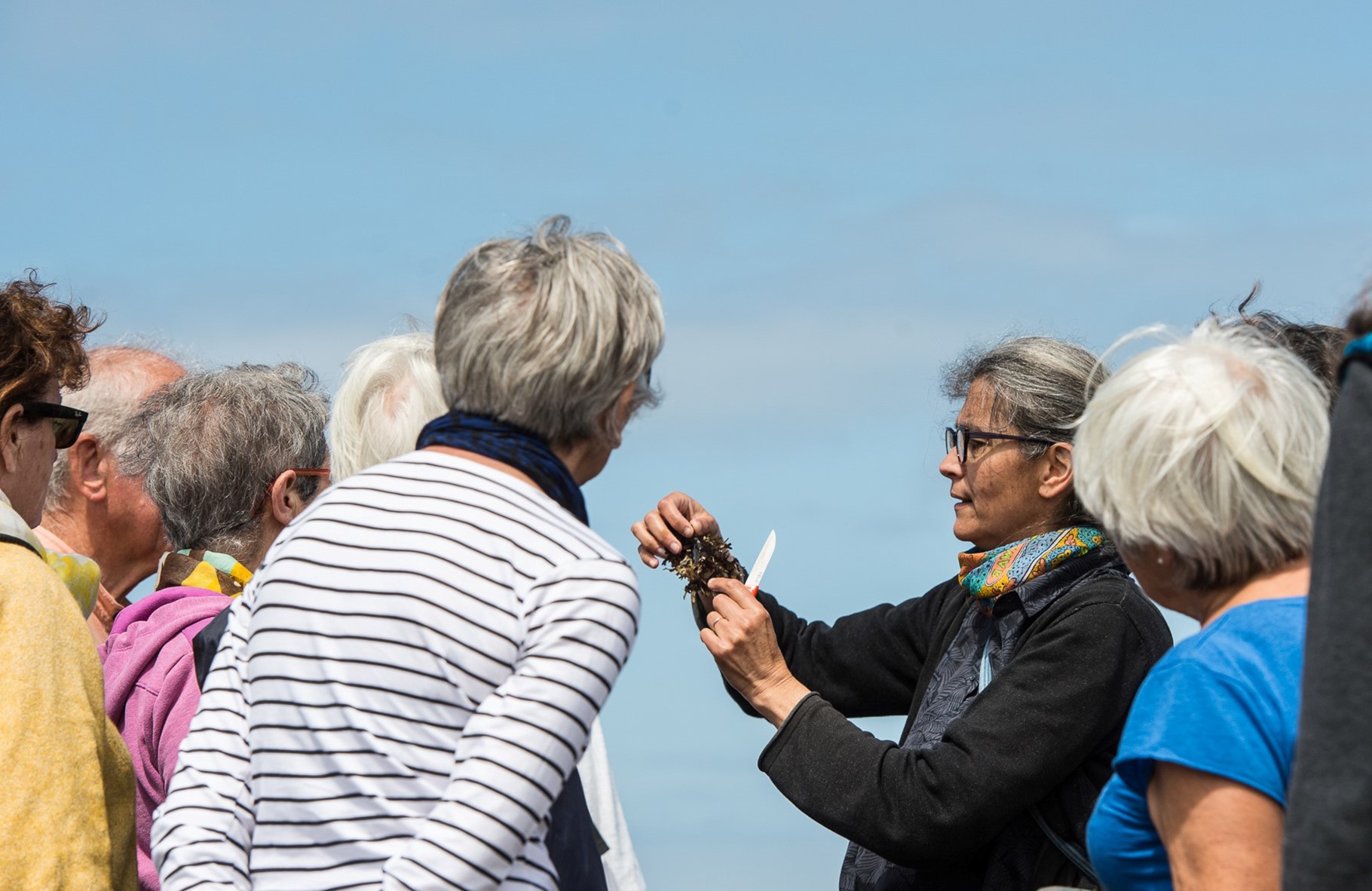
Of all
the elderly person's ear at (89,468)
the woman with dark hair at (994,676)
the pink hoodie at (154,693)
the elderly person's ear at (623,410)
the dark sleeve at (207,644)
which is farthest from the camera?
the elderly person's ear at (89,468)

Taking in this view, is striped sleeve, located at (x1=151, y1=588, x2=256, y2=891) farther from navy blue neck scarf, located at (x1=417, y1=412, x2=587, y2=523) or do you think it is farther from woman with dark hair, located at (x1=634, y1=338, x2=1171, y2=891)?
woman with dark hair, located at (x1=634, y1=338, x2=1171, y2=891)

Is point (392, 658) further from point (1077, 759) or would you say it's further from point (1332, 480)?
point (1077, 759)

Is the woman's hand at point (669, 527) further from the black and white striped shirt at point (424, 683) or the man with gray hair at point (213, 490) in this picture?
the black and white striped shirt at point (424, 683)

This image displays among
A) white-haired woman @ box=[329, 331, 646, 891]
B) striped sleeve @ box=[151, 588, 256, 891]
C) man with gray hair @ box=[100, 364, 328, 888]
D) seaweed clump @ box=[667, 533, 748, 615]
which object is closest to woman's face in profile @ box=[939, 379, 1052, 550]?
seaweed clump @ box=[667, 533, 748, 615]

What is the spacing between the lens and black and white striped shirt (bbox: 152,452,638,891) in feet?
6.34

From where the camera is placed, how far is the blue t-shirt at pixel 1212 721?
197cm

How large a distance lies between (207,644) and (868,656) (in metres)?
2.17

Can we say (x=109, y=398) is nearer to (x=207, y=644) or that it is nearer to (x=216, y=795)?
(x=207, y=644)

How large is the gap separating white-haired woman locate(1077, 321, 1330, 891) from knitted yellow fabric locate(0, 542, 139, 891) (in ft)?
5.62

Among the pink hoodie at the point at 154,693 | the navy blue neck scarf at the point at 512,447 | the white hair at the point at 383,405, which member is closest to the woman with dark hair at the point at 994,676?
the white hair at the point at 383,405

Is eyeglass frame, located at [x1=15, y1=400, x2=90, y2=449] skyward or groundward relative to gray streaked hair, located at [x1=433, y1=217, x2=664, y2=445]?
groundward

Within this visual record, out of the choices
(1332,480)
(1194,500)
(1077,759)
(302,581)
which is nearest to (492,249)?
(302,581)

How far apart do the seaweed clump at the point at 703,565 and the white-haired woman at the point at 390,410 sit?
82 centimetres

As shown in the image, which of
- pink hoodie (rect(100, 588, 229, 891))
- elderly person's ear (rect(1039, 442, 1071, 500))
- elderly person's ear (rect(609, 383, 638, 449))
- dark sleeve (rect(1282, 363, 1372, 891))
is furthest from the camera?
elderly person's ear (rect(1039, 442, 1071, 500))
